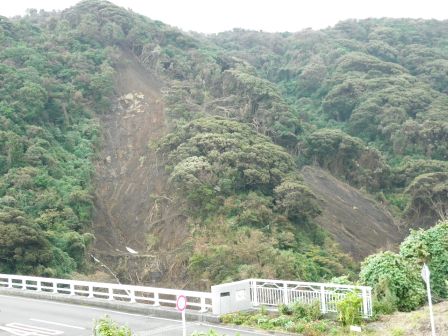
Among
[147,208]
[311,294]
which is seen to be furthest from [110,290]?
[147,208]

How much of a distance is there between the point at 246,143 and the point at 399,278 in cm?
3102

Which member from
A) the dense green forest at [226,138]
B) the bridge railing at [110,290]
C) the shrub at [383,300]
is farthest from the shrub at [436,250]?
the bridge railing at [110,290]

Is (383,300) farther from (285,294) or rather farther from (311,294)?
(285,294)

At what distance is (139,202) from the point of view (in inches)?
1795

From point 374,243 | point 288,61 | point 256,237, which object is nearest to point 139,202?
point 256,237

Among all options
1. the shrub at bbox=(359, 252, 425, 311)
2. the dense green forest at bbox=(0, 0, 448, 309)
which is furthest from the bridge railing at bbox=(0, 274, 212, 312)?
the dense green forest at bbox=(0, 0, 448, 309)

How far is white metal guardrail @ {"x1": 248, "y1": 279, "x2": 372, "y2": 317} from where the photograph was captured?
13.4 metres

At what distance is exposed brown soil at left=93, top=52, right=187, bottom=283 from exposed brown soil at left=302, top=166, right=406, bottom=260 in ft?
43.8

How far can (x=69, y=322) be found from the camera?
1581 cm

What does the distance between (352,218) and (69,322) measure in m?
35.3

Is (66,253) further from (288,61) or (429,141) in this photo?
(288,61)

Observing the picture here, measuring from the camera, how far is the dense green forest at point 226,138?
35.4 meters

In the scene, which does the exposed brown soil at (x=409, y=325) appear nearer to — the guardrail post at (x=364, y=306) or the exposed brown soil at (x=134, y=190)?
the guardrail post at (x=364, y=306)

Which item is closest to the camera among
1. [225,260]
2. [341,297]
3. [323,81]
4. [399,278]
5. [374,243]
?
[341,297]
